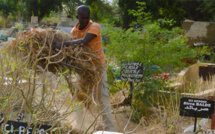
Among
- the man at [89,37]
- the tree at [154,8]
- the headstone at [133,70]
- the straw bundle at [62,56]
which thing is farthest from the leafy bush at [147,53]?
the tree at [154,8]

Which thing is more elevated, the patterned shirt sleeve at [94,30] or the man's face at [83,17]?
the man's face at [83,17]

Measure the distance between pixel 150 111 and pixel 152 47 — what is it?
3.76ft

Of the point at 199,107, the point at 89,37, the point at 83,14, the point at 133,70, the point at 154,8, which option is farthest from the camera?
the point at 154,8

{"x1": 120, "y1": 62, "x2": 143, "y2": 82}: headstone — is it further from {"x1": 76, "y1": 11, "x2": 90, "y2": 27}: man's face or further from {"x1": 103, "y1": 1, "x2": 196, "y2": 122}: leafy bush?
{"x1": 76, "y1": 11, "x2": 90, "y2": 27}: man's face

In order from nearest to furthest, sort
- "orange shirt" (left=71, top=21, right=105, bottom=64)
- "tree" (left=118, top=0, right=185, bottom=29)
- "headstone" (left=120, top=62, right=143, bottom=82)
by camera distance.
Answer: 1. "orange shirt" (left=71, top=21, right=105, bottom=64)
2. "headstone" (left=120, top=62, right=143, bottom=82)
3. "tree" (left=118, top=0, right=185, bottom=29)

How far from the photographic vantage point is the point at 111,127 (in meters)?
4.40

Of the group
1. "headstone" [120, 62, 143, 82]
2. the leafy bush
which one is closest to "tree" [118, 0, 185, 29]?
the leafy bush

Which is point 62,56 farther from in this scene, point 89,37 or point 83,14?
point 83,14

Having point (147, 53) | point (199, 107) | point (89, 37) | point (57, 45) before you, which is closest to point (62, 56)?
point (57, 45)

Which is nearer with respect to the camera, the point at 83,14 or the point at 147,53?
the point at 83,14

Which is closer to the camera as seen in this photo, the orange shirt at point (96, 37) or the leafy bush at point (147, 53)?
the orange shirt at point (96, 37)

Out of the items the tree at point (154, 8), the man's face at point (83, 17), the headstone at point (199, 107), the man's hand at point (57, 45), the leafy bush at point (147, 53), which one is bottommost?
the headstone at point (199, 107)

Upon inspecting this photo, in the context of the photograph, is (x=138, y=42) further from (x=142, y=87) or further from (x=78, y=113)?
(x=78, y=113)

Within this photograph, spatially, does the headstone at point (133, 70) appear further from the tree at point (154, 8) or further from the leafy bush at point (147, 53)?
the tree at point (154, 8)
